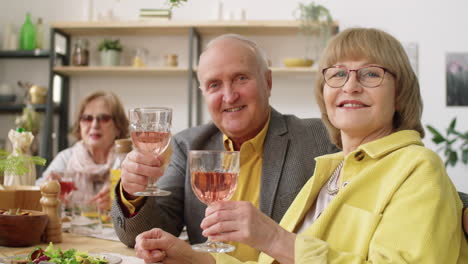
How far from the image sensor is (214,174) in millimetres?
1132

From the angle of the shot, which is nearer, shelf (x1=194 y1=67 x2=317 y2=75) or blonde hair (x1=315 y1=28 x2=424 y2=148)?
blonde hair (x1=315 y1=28 x2=424 y2=148)

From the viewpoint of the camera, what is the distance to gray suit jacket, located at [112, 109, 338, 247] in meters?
1.73

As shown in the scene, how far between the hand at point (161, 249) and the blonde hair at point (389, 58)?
24.1 inches

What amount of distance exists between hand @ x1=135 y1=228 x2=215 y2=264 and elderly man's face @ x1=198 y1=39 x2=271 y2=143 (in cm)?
70

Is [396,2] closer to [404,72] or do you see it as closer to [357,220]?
[404,72]

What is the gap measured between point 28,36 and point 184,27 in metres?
1.61

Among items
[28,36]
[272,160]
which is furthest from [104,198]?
[28,36]

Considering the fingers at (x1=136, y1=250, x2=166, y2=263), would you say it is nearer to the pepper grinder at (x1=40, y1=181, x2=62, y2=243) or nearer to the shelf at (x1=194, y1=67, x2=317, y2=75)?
the pepper grinder at (x1=40, y1=181, x2=62, y2=243)

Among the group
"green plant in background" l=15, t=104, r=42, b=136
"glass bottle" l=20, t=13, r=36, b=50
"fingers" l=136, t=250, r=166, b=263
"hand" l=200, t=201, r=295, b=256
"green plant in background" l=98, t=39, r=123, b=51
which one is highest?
"glass bottle" l=20, t=13, r=36, b=50

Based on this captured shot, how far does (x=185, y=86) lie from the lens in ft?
16.6

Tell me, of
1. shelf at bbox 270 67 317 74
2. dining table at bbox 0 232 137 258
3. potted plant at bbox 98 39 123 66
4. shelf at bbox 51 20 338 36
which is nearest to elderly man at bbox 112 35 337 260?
dining table at bbox 0 232 137 258

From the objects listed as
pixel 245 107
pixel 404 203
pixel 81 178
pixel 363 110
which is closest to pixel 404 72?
pixel 363 110

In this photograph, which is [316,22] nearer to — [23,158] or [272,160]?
[272,160]

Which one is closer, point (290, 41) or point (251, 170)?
point (251, 170)
